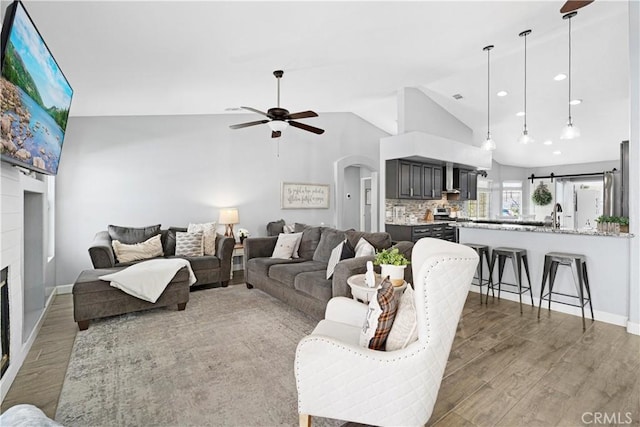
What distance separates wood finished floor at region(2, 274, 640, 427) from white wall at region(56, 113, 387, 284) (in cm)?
192

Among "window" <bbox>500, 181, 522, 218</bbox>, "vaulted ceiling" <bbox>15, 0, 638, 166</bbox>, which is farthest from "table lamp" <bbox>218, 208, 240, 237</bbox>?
"window" <bbox>500, 181, 522, 218</bbox>

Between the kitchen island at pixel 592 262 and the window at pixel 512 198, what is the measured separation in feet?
21.4

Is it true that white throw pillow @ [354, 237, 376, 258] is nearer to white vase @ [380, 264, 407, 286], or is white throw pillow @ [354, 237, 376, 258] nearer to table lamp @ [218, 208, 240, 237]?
white vase @ [380, 264, 407, 286]

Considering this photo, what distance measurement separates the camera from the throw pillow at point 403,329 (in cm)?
149

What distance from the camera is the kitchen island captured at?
3.16m

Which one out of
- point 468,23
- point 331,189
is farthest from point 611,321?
point 331,189

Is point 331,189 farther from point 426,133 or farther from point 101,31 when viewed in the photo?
point 101,31

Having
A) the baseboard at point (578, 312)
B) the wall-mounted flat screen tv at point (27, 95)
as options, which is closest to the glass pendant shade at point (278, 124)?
the wall-mounted flat screen tv at point (27, 95)

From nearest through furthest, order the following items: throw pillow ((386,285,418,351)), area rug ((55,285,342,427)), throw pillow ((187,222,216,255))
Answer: throw pillow ((386,285,418,351)), area rug ((55,285,342,427)), throw pillow ((187,222,216,255))

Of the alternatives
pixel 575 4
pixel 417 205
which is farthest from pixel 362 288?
pixel 417 205

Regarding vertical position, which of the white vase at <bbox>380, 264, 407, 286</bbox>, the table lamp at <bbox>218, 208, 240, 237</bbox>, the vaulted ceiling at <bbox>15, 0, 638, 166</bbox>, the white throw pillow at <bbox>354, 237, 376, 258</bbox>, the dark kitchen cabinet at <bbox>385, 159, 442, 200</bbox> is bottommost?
the white vase at <bbox>380, 264, 407, 286</bbox>

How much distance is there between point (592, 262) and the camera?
3.36 meters

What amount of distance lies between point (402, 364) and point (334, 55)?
3390 mm

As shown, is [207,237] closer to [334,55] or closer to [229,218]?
[229,218]
